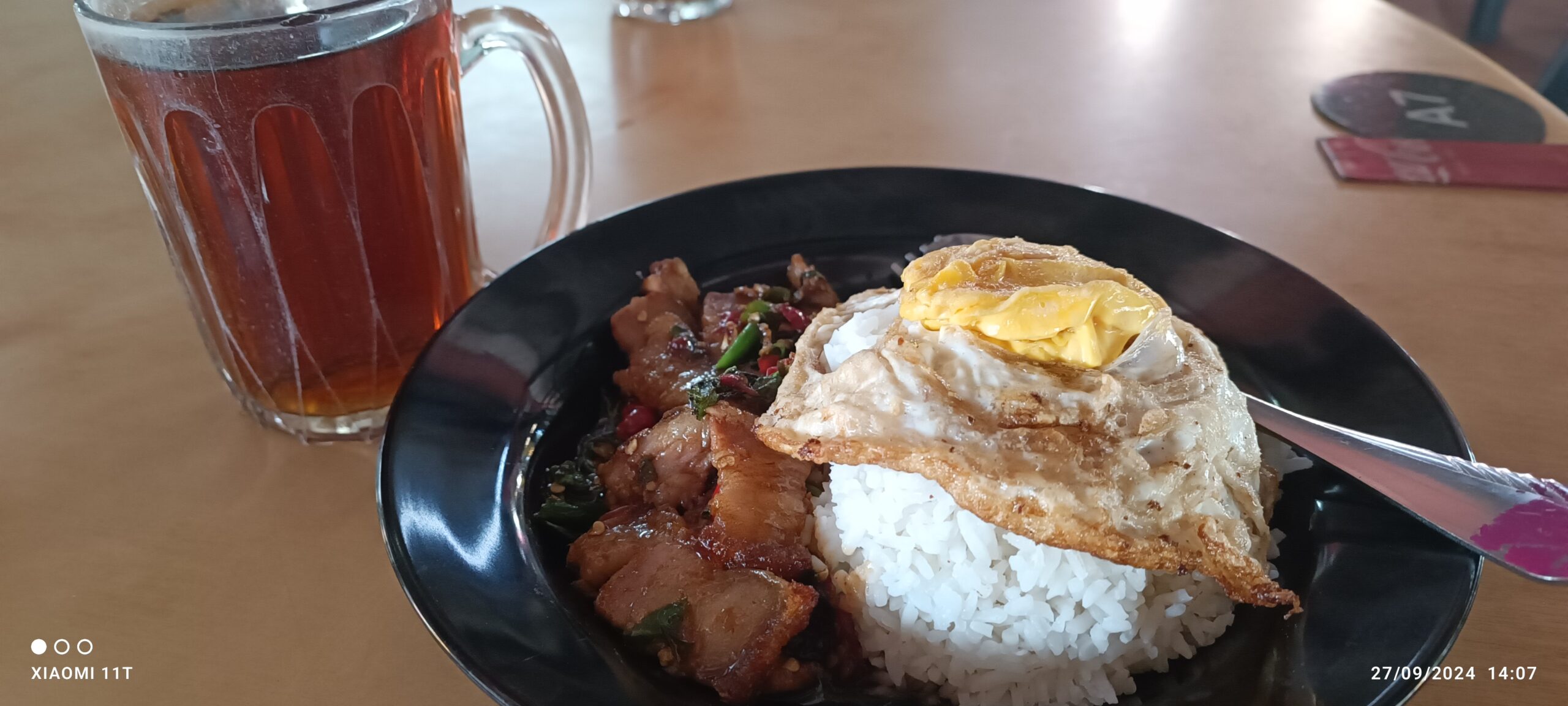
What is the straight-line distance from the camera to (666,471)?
4.91 ft

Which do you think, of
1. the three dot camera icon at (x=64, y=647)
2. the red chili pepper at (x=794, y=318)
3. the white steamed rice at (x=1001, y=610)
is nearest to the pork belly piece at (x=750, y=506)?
the white steamed rice at (x=1001, y=610)

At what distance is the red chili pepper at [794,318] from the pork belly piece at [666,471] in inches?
10.8

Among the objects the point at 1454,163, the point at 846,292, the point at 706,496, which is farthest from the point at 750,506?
the point at 1454,163

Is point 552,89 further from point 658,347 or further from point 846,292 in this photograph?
point 846,292

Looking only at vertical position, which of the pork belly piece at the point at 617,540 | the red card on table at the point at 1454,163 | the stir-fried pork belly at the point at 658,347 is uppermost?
the stir-fried pork belly at the point at 658,347

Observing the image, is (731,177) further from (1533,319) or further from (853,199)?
(1533,319)

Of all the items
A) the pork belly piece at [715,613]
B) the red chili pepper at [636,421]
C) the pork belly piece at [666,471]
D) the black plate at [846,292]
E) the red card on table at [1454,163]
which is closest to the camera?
the black plate at [846,292]

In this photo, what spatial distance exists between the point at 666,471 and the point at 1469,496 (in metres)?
1.08

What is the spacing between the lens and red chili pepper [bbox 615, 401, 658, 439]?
162 cm

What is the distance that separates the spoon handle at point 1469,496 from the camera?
1.12 m

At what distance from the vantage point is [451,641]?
1.04 metres

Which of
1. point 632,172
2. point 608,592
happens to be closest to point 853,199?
point 632,172

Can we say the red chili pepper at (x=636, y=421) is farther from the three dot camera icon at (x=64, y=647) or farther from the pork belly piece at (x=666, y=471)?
the three dot camera icon at (x=64, y=647)

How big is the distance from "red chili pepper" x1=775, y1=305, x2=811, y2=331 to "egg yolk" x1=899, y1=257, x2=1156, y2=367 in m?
0.44
